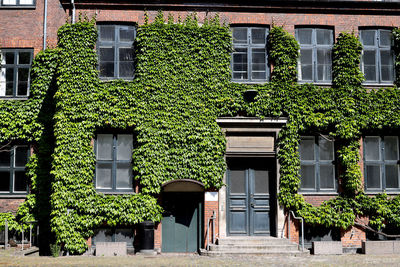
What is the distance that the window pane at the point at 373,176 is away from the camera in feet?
54.4

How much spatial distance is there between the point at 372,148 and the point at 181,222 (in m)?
7.16

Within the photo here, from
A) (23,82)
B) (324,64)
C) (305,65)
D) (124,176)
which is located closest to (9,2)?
(23,82)

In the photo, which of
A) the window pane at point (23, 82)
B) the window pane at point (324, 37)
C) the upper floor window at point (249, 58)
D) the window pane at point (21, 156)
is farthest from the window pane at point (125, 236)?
the window pane at point (324, 37)

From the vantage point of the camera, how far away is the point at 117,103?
15.8 metres

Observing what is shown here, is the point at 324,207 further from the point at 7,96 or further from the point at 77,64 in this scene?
the point at 7,96

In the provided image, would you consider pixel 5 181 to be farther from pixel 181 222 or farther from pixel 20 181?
pixel 181 222

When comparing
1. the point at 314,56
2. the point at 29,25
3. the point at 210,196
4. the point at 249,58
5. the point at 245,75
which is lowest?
the point at 210,196

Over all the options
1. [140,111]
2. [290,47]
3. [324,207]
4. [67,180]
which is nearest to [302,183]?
[324,207]

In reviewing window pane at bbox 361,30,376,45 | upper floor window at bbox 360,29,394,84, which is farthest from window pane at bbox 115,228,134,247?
window pane at bbox 361,30,376,45

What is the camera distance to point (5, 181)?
1670 centimetres

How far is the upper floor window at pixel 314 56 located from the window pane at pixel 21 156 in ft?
32.9

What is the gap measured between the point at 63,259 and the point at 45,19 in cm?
851

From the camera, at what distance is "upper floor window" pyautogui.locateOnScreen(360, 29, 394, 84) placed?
17.0 meters

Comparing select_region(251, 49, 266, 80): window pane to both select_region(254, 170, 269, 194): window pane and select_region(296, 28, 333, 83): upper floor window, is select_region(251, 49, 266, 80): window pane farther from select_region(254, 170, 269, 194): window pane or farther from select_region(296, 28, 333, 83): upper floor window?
select_region(254, 170, 269, 194): window pane
